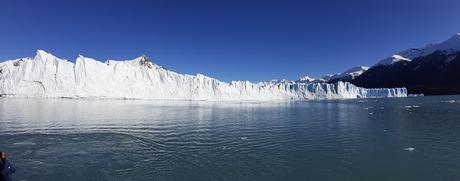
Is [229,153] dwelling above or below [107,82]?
below

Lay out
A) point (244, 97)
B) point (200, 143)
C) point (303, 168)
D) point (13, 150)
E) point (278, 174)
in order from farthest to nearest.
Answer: point (244, 97) < point (200, 143) < point (13, 150) < point (303, 168) < point (278, 174)

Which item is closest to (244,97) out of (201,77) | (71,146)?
(201,77)

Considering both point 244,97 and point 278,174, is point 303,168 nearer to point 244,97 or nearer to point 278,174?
point 278,174

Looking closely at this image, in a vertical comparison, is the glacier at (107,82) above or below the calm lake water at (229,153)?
above

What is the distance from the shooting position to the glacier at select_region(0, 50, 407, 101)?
7175 centimetres

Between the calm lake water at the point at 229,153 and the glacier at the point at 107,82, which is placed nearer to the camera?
the calm lake water at the point at 229,153

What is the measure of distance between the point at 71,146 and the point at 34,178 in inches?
210

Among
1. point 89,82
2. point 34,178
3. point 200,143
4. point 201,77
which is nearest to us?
point 34,178

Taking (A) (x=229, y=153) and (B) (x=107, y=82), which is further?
(B) (x=107, y=82)

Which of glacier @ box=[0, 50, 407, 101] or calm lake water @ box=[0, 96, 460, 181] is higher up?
glacier @ box=[0, 50, 407, 101]

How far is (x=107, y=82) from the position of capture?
76000 mm

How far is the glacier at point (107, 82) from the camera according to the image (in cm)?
7175

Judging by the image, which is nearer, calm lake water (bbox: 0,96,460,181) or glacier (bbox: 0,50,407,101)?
calm lake water (bbox: 0,96,460,181)

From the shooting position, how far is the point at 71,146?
1612 centimetres
